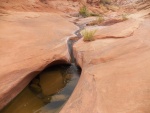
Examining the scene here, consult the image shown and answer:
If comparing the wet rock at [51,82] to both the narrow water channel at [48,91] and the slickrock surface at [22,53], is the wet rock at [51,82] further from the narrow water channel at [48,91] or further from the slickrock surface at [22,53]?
the slickrock surface at [22,53]

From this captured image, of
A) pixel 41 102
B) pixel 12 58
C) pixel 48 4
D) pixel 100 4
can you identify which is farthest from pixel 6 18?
pixel 100 4

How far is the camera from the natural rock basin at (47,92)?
4.68 meters

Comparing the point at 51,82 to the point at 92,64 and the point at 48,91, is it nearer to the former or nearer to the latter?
the point at 48,91

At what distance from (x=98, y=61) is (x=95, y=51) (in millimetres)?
788

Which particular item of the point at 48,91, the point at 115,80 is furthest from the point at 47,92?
the point at 115,80

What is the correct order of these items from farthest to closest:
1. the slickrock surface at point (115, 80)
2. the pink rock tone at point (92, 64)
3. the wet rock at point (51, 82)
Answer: the wet rock at point (51, 82), the pink rock tone at point (92, 64), the slickrock surface at point (115, 80)

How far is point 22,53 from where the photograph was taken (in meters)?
5.64

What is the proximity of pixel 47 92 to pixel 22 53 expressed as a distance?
46.9 inches

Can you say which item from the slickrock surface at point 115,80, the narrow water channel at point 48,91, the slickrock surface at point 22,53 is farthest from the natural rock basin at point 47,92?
the slickrock surface at point 115,80

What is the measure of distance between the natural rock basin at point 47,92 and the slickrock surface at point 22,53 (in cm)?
22

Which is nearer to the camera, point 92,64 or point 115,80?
point 115,80

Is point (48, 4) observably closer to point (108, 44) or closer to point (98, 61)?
point (108, 44)

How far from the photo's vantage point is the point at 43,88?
535cm

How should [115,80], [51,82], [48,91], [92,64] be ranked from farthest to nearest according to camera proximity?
[51,82], [48,91], [92,64], [115,80]
